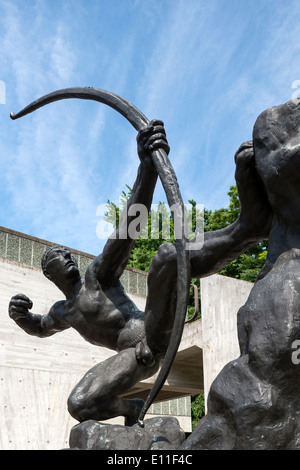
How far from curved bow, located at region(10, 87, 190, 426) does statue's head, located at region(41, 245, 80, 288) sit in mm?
1220

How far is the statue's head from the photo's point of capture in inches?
182

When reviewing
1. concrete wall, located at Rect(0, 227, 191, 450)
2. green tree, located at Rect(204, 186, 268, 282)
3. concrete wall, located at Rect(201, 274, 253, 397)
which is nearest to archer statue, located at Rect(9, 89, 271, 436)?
concrete wall, located at Rect(201, 274, 253, 397)

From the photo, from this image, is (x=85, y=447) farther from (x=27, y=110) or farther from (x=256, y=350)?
(x=27, y=110)

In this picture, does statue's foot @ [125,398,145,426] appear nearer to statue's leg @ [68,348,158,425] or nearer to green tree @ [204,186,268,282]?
statue's leg @ [68,348,158,425]

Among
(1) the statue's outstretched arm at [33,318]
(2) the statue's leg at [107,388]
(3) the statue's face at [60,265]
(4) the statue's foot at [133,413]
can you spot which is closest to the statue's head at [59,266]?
(3) the statue's face at [60,265]

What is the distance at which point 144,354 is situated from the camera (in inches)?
156

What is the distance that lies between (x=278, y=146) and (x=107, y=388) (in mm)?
1996

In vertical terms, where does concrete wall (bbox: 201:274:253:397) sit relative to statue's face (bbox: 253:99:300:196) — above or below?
above

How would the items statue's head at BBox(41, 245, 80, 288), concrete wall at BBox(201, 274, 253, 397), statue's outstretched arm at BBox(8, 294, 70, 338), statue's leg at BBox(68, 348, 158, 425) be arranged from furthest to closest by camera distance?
concrete wall at BBox(201, 274, 253, 397) → statue's outstretched arm at BBox(8, 294, 70, 338) → statue's head at BBox(41, 245, 80, 288) → statue's leg at BBox(68, 348, 158, 425)

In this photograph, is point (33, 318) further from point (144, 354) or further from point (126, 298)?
point (144, 354)

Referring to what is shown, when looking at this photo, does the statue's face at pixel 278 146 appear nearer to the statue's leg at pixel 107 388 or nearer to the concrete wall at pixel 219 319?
the statue's leg at pixel 107 388

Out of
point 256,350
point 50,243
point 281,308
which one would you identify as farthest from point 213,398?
point 50,243
